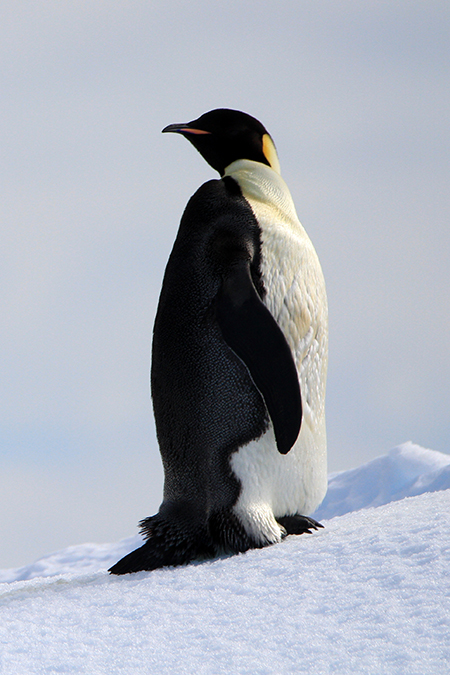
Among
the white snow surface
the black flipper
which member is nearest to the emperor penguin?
the black flipper

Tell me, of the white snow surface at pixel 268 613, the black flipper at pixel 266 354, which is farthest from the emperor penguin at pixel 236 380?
the white snow surface at pixel 268 613

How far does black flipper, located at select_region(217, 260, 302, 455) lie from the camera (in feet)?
7.43

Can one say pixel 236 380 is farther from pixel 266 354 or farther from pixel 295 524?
pixel 295 524

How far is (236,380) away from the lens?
2.36 metres

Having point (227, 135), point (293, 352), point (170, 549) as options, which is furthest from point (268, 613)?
point (227, 135)

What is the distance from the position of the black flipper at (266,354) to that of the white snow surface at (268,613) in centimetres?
37

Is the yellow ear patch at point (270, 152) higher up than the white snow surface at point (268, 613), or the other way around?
the yellow ear patch at point (270, 152)

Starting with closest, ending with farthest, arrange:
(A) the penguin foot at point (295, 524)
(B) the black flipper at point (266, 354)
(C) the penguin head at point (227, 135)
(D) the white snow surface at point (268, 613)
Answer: (D) the white snow surface at point (268, 613) < (B) the black flipper at point (266, 354) < (A) the penguin foot at point (295, 524) < (C) the penguin head at point (227, 135)

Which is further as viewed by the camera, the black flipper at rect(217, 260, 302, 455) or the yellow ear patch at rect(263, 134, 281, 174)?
the yellow ear patch at rect(263, 134, 281, 174)

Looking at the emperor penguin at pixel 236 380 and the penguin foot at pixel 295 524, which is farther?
the penguin foot at pixel 295 524

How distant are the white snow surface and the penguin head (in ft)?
4.26

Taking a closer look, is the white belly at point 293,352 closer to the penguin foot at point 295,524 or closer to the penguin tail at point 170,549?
the penguin foot at point 295,524

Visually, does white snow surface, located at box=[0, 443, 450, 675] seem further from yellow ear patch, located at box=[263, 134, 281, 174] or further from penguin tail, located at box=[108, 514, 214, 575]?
yellow ear patch, located at box=[263, 134, 281, 174]

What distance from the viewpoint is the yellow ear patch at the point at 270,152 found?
9.21 feet
